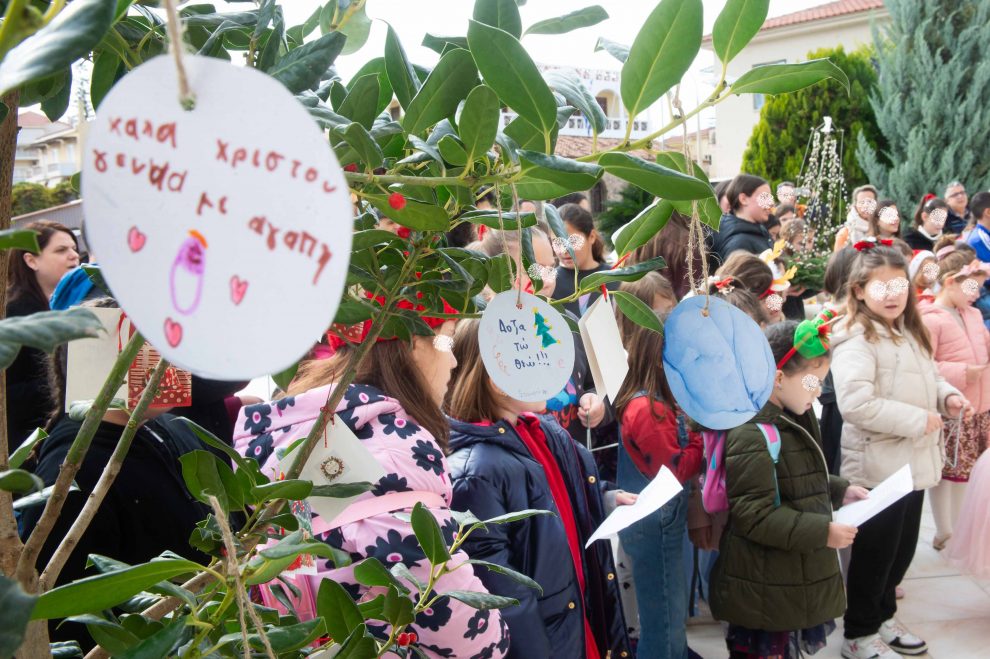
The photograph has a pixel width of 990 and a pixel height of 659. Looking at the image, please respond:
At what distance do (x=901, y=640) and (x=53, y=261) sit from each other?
3302 mm

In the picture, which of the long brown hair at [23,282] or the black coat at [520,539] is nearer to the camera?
the black coat at [520,539]

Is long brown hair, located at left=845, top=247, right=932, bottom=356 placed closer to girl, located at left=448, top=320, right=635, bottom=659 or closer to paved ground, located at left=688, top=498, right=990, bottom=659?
paved ground, located at left=688, top=498, right=990, bottom=659

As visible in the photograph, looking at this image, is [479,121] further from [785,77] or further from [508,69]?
[785,77]

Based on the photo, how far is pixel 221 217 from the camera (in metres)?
0.50

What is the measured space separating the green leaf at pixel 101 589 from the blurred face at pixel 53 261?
2.79 meters

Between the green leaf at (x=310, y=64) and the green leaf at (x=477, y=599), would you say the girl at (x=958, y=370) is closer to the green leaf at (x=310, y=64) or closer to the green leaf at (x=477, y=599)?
the green leaf at (x=477, y=599)

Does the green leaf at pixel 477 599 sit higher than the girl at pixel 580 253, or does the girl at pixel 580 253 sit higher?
the green leaf at pixel 477 599

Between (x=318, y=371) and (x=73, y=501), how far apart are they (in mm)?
473

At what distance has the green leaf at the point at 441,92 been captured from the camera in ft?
2.32

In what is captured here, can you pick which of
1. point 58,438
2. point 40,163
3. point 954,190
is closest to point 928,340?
point 58,438

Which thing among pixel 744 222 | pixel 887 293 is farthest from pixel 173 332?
pixel 744 222

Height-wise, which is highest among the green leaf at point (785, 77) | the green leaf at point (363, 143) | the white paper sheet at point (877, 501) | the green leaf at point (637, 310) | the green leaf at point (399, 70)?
the green leaf at point (399, 70)

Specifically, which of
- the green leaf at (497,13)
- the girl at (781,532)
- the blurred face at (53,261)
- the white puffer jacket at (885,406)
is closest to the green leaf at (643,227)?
the green leaf at (497,13)

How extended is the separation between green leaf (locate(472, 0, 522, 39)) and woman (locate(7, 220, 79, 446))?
1557mm
